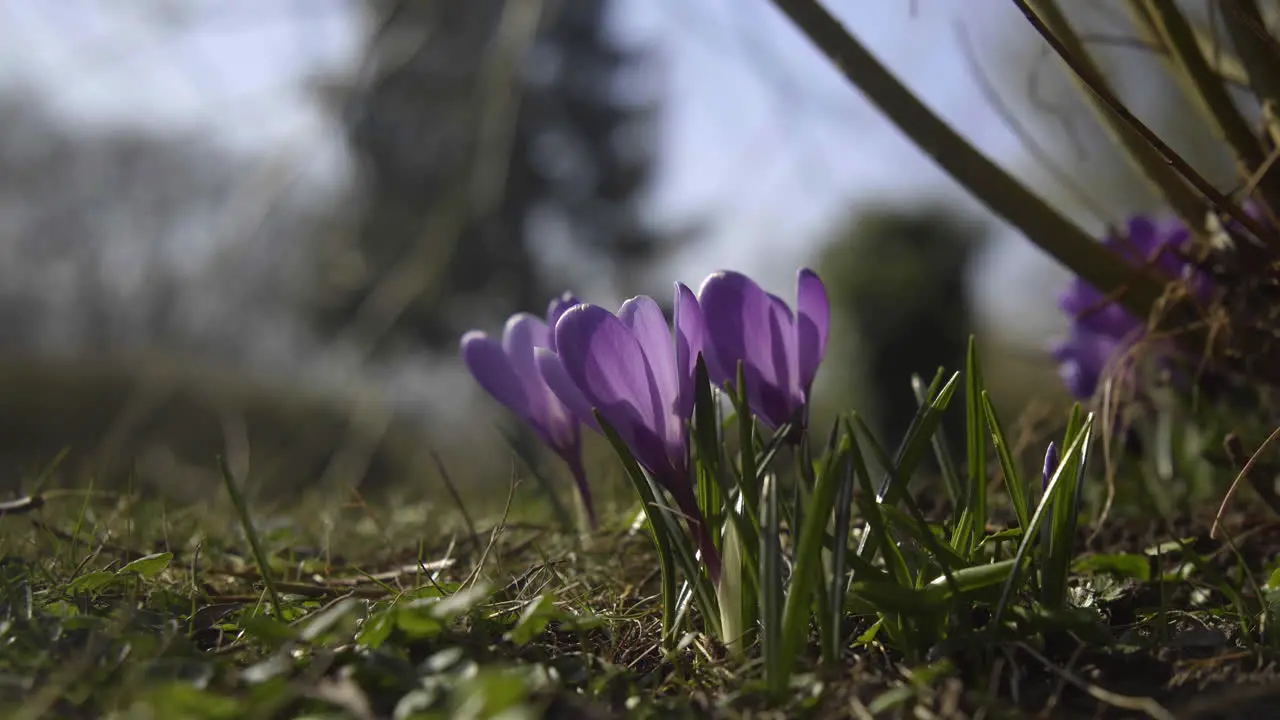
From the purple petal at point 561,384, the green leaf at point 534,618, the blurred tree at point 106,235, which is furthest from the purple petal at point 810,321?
the blurred tree at point 106,235

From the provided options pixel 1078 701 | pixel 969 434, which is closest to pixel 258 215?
pixel 969 434

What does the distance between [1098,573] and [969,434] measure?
320 millimetres

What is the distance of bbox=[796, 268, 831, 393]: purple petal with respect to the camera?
0.96 metres

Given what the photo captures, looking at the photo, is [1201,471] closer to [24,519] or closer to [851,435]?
[851,435]

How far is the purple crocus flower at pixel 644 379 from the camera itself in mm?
880

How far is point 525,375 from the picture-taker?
119cm

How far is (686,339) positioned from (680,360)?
22 mm

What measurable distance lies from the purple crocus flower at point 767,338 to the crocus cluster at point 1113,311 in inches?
22.6

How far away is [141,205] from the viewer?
10.2m

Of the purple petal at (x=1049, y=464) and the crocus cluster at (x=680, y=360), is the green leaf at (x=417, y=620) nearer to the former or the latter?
the crocus cluster at (x=680, y=360)

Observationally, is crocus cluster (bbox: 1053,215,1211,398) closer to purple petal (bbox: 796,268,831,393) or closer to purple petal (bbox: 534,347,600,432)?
purple petal (bbox: 796,268,831,393)

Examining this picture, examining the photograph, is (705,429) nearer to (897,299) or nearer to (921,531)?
(921,531)

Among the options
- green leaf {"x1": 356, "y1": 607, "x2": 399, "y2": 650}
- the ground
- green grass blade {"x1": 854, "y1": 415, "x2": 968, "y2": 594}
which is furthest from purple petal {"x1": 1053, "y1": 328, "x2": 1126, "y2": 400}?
green leaf {"x1": 356, "y1": 607, "x2": 399, "y2": 650}

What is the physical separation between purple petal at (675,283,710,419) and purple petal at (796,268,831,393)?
0.34ft
